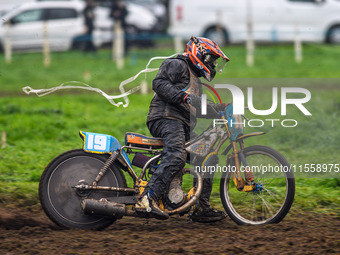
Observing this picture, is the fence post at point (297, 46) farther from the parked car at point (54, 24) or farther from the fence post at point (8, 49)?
the fence post at point (8, 49)

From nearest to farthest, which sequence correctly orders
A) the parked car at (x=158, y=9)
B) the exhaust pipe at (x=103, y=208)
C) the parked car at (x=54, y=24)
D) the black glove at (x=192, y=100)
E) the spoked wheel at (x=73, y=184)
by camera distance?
the black glove at (x=192, y=100) → the exhaust pipe at (x=103, y=208) → the spoked wheel at (x=73, y=184) → the parked car at (x=54, y=24) → the parked car at (x=158, y=9)

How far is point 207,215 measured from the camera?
7051 millimetres

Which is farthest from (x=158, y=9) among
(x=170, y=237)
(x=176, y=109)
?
(x=170, y=237)

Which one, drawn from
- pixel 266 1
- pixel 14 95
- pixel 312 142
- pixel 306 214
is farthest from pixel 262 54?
pixel 306 214

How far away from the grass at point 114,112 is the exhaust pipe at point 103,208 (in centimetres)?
153

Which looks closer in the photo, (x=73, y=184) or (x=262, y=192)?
(x=73, y=184)

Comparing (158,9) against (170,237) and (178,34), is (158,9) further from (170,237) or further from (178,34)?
(170,237)

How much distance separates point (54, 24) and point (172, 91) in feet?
55.5

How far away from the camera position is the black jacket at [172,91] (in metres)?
6.62

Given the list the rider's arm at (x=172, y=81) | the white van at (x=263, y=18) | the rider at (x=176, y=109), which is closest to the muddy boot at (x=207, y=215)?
the rider at (x=176, y=109)

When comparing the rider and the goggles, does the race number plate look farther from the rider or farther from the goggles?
the goggles

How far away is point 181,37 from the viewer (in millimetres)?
20703

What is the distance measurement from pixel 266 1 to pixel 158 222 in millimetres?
16346

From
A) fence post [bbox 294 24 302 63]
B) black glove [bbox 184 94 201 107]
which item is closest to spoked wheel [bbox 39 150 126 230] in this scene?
black glove [bbox 184 94 201 107]
